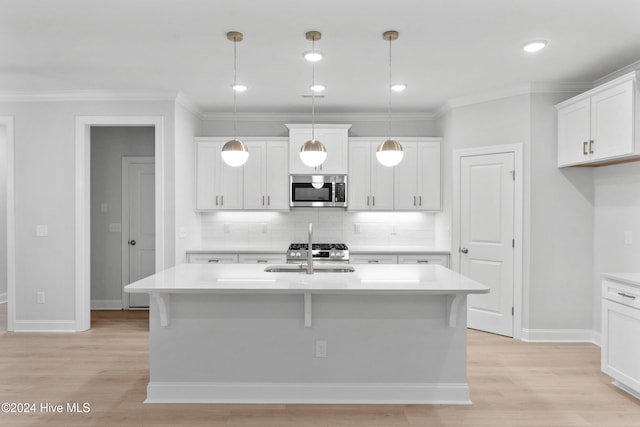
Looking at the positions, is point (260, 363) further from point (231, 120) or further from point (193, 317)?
point (231, 120)

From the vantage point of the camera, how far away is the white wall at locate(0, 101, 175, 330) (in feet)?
15.3

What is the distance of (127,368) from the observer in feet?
11.7

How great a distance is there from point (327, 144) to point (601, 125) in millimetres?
2865

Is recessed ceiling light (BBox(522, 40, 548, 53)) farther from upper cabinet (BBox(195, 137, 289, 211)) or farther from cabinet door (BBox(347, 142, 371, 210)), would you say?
upper cabinet (BBox(195, 137, 289, 211))

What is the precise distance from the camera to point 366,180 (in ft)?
17.6

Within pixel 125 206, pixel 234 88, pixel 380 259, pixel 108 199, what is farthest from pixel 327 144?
pixel 108 199

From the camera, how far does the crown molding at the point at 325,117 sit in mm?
5617

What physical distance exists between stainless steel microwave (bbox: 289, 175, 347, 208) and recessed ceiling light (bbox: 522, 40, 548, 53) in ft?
8.21

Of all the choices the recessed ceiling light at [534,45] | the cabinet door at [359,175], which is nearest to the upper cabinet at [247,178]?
the cabinet door at [359,175]

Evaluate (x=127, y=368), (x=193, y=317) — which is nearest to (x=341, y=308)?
(x=193, y=317)

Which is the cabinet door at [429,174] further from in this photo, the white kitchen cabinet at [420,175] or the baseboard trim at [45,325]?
the baseboard trim at [45,325]

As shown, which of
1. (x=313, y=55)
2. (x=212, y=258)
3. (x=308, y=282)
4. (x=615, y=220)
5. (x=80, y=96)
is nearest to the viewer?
(x=308, y=282)

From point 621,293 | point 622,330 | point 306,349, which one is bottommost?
point 306,349

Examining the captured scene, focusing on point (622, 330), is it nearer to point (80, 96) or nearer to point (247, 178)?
point (247, 178)
